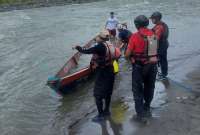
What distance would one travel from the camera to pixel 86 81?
14.8m

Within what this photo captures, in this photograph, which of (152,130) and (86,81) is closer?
(152,130)

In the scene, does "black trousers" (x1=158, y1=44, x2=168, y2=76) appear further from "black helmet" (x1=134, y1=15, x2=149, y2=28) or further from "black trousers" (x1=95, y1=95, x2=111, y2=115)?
"black helmet" (x1=134, y1=15, x2=149, y2=28)

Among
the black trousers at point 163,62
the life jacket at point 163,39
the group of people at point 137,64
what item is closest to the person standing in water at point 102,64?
the group of people at point 137,64

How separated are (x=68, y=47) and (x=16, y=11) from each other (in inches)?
1134

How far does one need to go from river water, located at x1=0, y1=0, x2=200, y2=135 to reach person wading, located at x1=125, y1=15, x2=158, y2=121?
7.78ft

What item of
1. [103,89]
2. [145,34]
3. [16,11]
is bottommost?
[16,11]

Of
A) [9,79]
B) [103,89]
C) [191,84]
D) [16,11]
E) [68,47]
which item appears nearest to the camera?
[103,89]

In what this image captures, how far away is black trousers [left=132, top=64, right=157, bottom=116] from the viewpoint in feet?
29.7

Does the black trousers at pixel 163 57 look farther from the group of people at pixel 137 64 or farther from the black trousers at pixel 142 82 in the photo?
the black trousers at pixel 142 82

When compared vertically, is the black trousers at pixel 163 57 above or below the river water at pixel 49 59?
above

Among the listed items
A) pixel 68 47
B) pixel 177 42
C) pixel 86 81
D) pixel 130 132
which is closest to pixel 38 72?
pixel 86 81

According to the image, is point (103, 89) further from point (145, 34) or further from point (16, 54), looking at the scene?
point (16, 54)

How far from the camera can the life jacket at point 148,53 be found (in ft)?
28.7

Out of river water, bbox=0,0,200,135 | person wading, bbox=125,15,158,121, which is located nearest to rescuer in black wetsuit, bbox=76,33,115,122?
person wading, bbox=125,15,158,121
